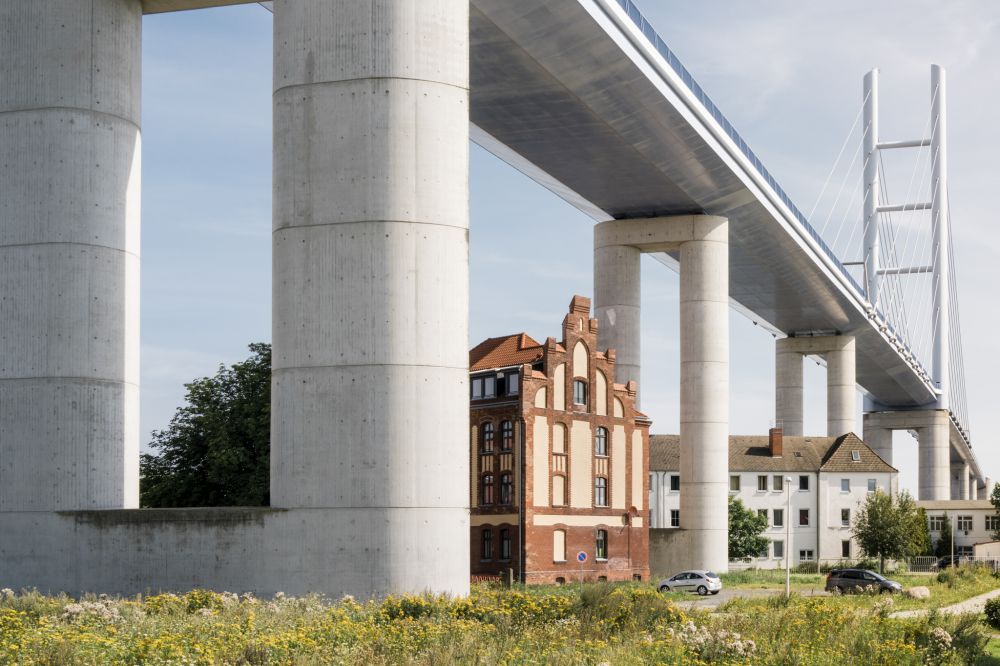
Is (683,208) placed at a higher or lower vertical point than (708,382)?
higher

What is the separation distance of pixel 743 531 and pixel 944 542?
39.7 metres

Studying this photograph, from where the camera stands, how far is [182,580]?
30453mm

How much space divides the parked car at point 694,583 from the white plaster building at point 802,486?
128ft

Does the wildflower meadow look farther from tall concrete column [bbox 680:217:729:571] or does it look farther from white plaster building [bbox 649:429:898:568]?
white plaster building [bbox 649:429:898:568]

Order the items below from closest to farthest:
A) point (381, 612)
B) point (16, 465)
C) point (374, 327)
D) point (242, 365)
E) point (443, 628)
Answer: point (443, 628), point (381, 612), point (374, 327), point (16, 465), point (242, 365)

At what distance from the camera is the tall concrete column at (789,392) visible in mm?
108625

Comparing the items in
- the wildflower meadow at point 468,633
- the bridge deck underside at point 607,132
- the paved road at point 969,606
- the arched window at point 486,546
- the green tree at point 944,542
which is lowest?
the green tree at point 944,542

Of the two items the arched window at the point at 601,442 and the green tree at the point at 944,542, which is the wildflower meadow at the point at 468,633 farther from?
the green tree at the point at 944,542

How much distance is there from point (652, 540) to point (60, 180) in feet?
141

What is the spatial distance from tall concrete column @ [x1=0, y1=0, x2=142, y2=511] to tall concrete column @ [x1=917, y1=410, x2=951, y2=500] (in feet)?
391

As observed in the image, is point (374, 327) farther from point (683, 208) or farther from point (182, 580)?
point (683, 208)

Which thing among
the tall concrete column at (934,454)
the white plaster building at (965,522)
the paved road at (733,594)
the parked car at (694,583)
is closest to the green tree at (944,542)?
the white plaster building at (965,522)

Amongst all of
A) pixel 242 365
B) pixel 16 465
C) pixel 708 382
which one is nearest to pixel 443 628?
pixel 16 465

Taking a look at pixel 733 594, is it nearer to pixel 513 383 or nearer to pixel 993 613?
pixel 513 383
